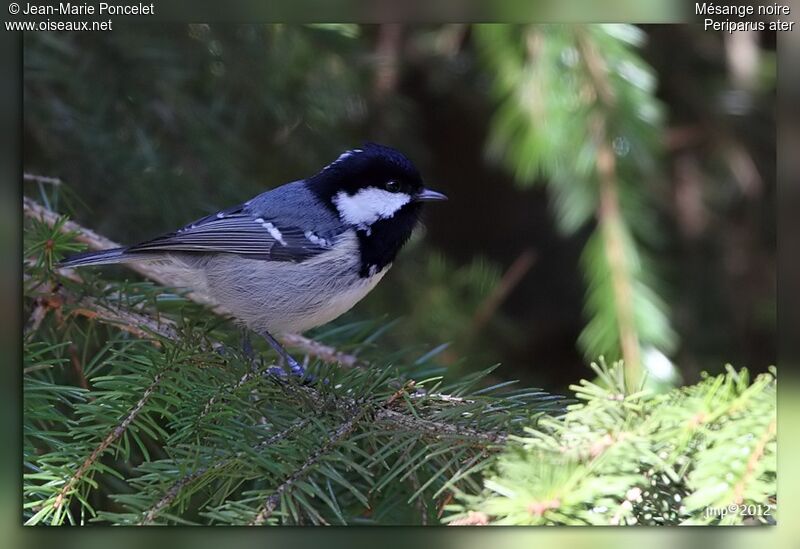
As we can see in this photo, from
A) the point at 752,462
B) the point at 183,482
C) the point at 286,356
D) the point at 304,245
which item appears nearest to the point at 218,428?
the point at 183,482

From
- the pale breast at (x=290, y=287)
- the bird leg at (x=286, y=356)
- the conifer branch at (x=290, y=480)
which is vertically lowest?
the conifer branch at (x=290, y=480)


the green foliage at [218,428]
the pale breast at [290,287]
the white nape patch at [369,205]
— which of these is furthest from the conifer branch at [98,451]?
the white nape patch at [369,205]

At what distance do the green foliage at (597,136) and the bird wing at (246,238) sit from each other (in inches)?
13.9

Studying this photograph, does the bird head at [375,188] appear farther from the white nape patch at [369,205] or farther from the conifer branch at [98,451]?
the conifer branch at [98,451]

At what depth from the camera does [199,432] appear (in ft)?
2.70

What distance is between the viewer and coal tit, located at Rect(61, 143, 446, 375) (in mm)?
A: 1060

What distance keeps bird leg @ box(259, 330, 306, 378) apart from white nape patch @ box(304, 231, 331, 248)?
139 mm

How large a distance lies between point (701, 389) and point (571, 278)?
65cm

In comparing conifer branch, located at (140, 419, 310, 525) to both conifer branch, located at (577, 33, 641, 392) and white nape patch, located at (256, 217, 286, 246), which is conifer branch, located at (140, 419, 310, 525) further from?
conifer branch, located at (577, 33, 641, 392)

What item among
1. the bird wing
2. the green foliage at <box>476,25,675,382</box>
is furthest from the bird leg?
the green foliage at <box>476,25,675,382</box>

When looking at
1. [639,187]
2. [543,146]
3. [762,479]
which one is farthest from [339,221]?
[762,479]

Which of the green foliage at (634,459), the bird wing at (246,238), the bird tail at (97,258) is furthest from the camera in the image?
the bird wing at (246,238)

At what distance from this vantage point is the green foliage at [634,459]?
73 cm

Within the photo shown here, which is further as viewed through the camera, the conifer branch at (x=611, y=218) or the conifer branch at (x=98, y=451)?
the conifer branch at (x=611, y=218)
